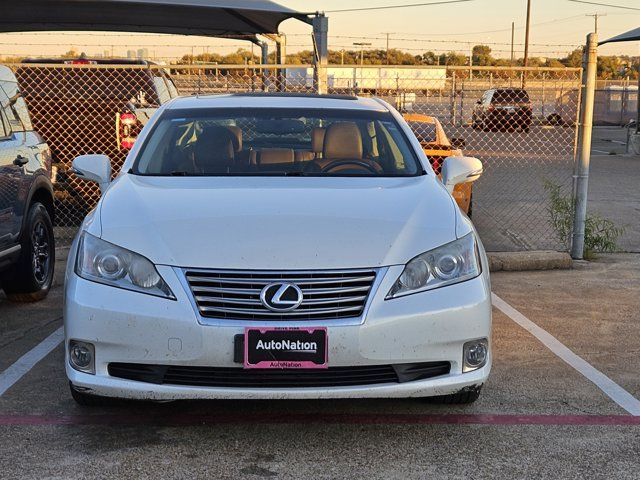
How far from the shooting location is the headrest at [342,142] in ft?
17.8

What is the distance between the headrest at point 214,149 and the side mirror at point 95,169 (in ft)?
1.84

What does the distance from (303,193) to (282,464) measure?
1350 millimetres

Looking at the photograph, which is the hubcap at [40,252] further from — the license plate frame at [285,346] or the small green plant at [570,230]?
the small green plant at [570,230]

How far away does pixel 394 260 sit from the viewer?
3.95m

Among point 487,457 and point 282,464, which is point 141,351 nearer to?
point 282,464

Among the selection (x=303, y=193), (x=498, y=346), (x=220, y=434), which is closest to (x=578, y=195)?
(x=498, y=346)

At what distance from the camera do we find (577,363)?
546cm

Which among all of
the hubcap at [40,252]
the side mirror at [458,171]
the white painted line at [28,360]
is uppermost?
the side mirror at [458,171]

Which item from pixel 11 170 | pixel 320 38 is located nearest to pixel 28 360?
pixel 11 170

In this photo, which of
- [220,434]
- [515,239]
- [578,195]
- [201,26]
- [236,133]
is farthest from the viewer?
[201,26]

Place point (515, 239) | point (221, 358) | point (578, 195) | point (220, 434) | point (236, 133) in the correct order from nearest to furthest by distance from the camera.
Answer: point (221, 358)
point (220, 434)
point (236, 133)
point (578, 195)
point (515, 239)

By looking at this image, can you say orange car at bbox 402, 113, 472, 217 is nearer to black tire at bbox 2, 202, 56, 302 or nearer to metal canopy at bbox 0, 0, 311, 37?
metal canopy at bbox 0, 0, 311, 37

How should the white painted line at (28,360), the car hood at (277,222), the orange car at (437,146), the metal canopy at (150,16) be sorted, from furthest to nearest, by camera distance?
the metal canopy at (150,16) → the orange car at (437,146) → the white painted line at (28,360) → the car hood at (277,222)

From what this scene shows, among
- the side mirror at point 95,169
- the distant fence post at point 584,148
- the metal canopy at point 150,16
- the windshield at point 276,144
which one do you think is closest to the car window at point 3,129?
the side mirror at point 95,169
